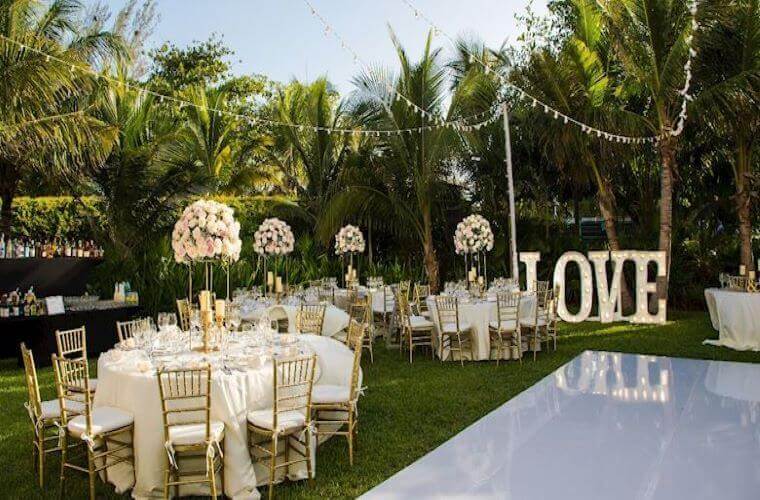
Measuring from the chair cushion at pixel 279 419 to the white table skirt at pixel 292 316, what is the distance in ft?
14.4

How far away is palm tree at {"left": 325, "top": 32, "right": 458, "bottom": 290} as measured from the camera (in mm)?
13344

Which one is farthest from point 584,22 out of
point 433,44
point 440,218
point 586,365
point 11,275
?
point 11,275

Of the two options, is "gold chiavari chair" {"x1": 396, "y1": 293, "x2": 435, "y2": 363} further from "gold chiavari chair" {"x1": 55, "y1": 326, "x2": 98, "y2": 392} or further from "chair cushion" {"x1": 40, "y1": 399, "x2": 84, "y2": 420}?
"chair cushion" {"x1": 40, "y1": 399, "x2": 84, "y2": 420}

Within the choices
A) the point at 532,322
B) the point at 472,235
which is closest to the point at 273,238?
the point at 472,235

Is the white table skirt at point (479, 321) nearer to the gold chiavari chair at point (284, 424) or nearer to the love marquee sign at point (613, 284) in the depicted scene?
the love marquee sign at point (613, 284)

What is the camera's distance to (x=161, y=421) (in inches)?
182

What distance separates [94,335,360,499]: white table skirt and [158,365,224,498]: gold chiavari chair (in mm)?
74

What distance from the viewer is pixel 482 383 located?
8.02 meters

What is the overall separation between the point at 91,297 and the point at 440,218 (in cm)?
777

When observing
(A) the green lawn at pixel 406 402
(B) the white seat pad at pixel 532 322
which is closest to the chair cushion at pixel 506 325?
(B) the white seat pad at pixel 532 322

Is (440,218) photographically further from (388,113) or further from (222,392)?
(222,392)

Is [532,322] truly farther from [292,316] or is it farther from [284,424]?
[284,424]

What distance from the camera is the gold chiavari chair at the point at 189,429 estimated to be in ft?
14.5

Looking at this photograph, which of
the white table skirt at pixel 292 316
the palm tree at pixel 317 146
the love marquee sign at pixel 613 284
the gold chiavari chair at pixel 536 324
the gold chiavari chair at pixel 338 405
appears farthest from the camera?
the palm tree at pixel 317 146
